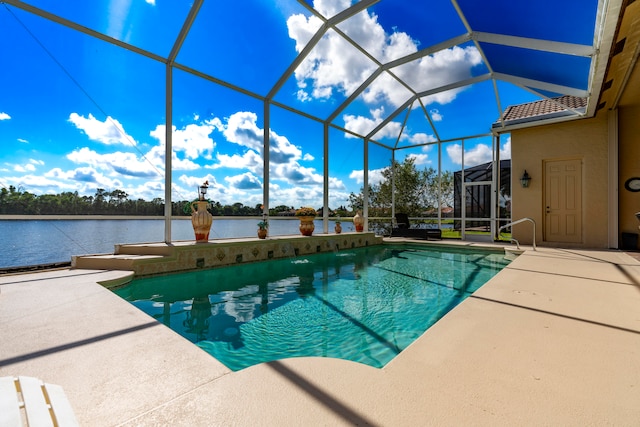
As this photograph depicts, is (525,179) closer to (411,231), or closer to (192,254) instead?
(411,231)

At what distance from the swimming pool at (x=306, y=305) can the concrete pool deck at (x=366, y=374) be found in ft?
1.49

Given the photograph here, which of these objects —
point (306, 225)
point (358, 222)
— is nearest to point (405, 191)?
point (358, 222)

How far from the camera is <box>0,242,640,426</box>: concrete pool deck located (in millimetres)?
1041

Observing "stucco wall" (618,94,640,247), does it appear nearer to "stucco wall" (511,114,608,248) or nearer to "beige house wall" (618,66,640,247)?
"beige house wall" (618,66,640,247)

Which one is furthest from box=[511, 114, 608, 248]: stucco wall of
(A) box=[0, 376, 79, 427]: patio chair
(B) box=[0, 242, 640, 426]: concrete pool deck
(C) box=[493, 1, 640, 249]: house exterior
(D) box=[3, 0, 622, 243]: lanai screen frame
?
(A) box=[0, 376, 79, 427]: patio chair

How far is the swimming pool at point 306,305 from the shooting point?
2.12 metres

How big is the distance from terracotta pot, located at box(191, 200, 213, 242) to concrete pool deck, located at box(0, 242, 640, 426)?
2851mm

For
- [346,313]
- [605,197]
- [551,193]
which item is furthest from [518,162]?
[346,313]

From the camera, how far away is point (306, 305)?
3.07 m

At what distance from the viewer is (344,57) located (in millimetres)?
6367

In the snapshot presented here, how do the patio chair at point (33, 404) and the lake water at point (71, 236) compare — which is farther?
the lake water at point (71, 236)

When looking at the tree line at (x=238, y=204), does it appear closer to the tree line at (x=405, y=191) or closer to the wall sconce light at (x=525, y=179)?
the tree line at (x=405, y=191)

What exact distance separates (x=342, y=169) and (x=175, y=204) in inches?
209

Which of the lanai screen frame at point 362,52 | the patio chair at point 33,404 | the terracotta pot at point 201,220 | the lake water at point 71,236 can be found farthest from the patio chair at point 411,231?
the patio chair at point 33,404
